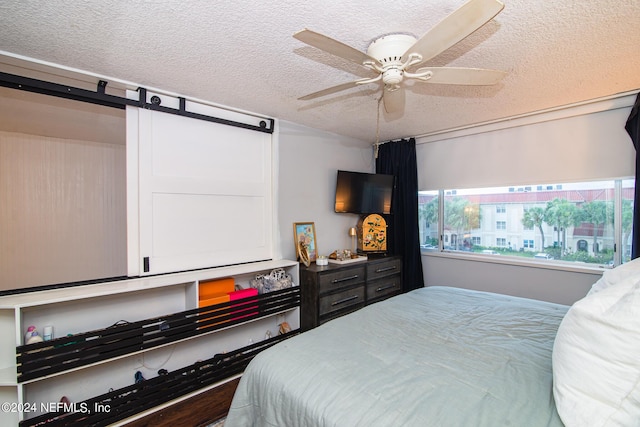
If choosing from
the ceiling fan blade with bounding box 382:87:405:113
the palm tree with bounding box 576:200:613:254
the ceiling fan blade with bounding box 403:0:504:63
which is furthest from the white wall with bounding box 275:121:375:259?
the palm tree with bounding box 576:200:613:254

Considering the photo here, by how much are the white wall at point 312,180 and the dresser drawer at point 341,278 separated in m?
0.54

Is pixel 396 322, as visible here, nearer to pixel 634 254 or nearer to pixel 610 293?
pixel 610 293

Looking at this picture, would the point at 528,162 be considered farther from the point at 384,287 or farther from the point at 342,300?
the point at 342,300

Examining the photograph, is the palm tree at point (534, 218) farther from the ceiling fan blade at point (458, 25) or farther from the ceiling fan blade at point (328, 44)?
the ceiling fan blade at point (328, 44)

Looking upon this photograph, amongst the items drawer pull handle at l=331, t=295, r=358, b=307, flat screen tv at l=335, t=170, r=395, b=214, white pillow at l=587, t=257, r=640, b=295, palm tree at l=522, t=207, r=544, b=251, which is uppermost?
flat screen tv at l=335, t=170, r=395, b=214

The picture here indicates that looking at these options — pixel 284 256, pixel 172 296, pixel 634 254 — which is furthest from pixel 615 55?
pixel 172 296

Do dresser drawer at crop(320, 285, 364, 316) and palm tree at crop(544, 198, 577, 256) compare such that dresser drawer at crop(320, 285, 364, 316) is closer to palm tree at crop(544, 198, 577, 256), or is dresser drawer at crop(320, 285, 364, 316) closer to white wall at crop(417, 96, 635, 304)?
white wall at crop(417, 96, 635, 304)

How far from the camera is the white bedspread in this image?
983 millimetres

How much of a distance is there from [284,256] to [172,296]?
3.78 ft

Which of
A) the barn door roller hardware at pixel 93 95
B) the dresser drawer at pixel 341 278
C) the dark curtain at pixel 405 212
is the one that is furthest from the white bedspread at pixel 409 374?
the barn door roller hardware at pixel 93 95

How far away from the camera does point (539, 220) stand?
3006 millimetres

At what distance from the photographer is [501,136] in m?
3.14

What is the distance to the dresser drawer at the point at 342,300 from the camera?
9.11ft

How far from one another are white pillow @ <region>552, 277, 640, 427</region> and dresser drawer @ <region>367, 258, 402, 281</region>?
2.27 m
